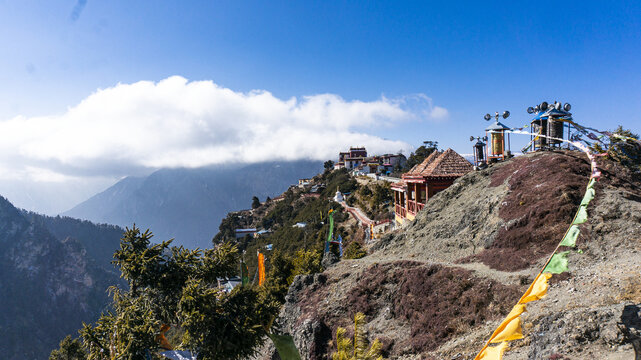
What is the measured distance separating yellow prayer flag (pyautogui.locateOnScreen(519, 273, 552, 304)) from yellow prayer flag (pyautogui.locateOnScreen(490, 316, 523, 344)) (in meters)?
0.37

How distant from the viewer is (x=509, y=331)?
539 centimetres

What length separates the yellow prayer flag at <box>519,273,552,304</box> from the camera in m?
5.51

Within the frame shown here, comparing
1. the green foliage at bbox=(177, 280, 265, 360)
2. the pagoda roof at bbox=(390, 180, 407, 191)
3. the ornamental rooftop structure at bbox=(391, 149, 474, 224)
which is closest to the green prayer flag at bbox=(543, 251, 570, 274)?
the green foliage at bbox=(177, 280, 265, 360)

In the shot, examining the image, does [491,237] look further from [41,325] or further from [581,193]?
[41,325]

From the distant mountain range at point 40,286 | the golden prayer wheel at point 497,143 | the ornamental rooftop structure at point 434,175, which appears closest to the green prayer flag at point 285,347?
the ornamental rooftop structure at point 434,175

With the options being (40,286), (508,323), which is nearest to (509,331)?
(508,323)

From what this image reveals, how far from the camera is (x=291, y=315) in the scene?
17.7m

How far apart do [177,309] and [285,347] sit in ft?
10.1

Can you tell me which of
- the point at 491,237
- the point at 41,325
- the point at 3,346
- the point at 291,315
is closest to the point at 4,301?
the point at 41,325

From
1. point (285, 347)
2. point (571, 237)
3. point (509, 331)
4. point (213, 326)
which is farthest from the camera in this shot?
point (285, 347)

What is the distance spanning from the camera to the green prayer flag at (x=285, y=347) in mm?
8992

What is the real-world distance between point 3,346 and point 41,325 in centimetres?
2129

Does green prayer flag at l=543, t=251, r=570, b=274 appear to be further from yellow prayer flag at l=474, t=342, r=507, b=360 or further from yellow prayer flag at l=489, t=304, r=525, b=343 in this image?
yellow prayer flag at l=474, t=342, r=507, b=360

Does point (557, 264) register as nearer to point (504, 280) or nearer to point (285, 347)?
point (504, 280)
